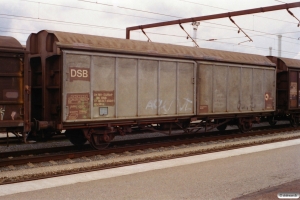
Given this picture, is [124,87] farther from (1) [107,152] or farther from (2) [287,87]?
(2) [287,87]

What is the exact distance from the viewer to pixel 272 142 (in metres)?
14.2

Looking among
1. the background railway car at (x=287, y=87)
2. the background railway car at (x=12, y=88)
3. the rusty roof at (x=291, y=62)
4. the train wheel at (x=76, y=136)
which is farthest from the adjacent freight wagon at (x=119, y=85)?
the rusty roof at (x=291, y=62)

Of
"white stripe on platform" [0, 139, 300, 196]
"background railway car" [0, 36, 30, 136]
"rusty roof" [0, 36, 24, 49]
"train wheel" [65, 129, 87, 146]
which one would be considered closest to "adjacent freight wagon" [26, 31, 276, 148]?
"train wheel" [65, 129, 87, 146]

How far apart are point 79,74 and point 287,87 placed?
12496 mm

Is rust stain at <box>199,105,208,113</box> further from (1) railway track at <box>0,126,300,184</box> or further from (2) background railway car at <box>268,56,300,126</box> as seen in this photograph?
(2) background railway car at <box>268,56,300,126</box>

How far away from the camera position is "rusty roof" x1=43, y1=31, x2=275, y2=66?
10.9 metres

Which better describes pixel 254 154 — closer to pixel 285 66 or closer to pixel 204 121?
pixel 204 121

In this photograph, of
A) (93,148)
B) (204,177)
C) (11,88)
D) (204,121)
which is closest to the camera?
(204,177)

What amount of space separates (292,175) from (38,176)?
5997 millimetres

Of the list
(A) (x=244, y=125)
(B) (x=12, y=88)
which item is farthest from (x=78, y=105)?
(A) (x=244, y=125)

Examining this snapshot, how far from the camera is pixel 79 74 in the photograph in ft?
35.6

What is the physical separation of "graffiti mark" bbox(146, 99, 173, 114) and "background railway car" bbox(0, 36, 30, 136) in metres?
4.49

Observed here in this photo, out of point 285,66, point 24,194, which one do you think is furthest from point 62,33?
point 285,66

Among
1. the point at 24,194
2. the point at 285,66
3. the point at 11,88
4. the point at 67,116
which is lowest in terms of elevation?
the point at 24,194
